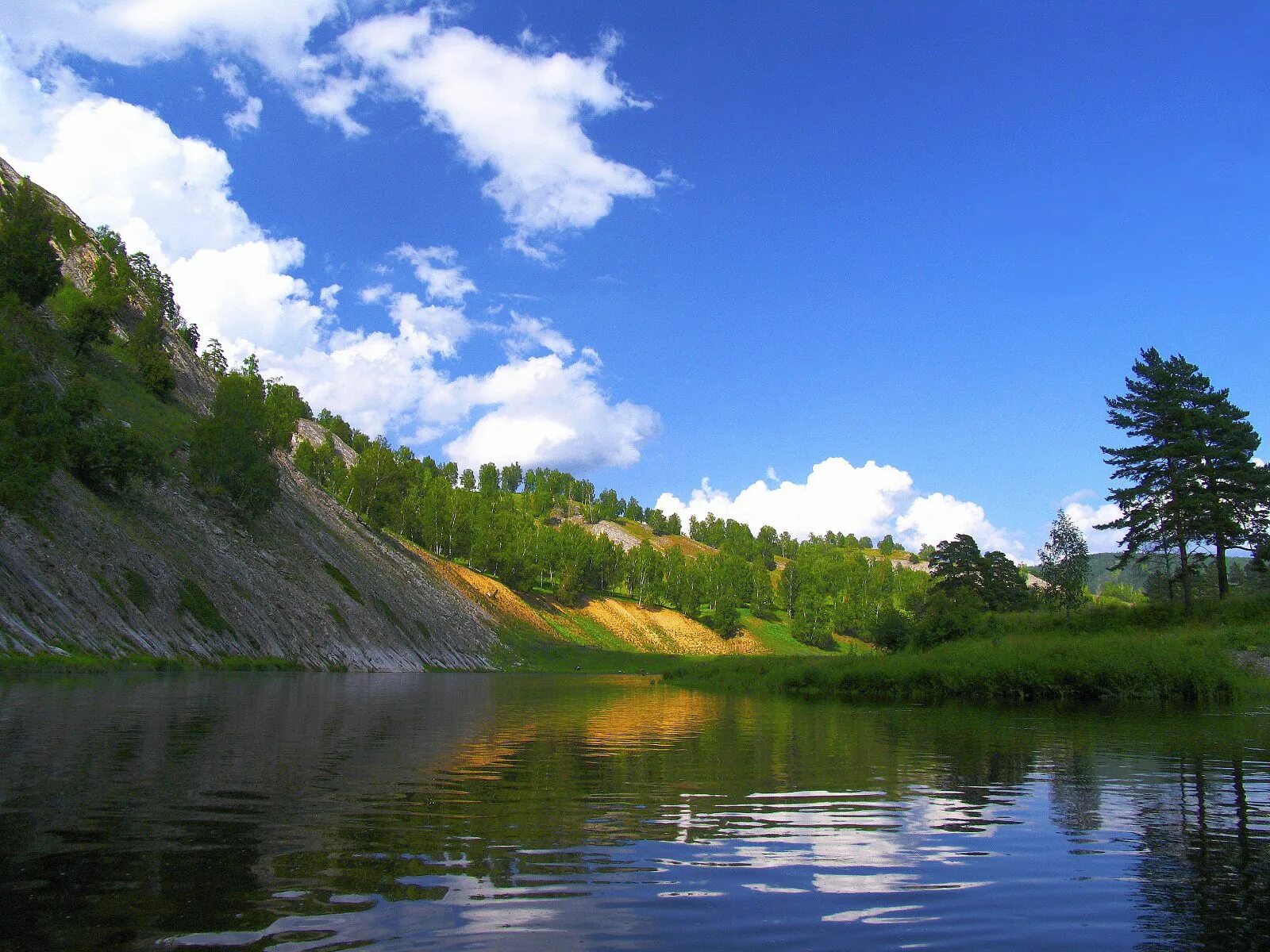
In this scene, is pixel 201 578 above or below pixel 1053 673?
above

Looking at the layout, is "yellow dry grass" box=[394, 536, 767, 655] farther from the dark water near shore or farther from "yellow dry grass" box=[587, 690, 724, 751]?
the dark water near shore

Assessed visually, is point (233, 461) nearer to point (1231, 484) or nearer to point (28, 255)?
point (28, 255)

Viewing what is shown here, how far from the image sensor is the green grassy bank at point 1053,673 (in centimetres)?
4734

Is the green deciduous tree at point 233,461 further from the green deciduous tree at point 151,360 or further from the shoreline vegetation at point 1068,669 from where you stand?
the shoreline vegetation at point 1068,669

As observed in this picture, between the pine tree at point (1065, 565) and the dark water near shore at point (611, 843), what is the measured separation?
64.4 m

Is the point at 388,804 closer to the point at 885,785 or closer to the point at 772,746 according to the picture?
the point at 885,785

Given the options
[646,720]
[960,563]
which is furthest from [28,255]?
[960,563]

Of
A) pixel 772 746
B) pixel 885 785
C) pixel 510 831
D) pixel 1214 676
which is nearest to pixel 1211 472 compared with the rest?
pixel 1214 676

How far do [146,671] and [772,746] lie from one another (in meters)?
45.5

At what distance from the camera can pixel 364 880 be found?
8.45 m

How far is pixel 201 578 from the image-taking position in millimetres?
73375

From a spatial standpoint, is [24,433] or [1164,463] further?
[1164,463]

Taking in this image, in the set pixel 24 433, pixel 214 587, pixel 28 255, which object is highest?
pixel 28 255

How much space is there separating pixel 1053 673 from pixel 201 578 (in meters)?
67.1
